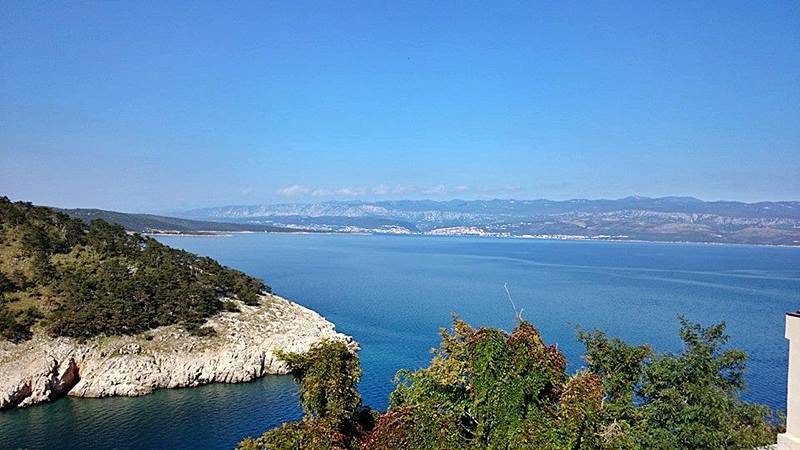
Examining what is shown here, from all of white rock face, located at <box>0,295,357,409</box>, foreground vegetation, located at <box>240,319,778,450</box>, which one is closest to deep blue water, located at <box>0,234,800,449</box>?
white rock face, located at <box>0,295,357,409</box>

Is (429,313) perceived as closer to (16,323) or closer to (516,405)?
(16,323)

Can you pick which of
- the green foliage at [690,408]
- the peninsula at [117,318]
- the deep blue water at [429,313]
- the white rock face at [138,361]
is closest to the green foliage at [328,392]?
the green foliage at [690,408]

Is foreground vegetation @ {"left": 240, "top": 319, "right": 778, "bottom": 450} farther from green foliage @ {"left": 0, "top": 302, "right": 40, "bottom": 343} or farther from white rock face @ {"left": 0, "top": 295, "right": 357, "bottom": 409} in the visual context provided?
green foliage @ {"left": 0, "top": 302, "right": 40, "bottom": 343}

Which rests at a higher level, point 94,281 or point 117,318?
point 94,281

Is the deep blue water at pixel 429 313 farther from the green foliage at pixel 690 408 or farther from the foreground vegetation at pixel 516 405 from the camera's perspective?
the green foliage at pixel 690 408

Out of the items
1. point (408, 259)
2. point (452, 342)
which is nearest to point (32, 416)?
point (452, 342)

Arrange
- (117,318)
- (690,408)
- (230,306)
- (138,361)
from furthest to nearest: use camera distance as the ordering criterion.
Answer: (230,306) → (117,318) → (138,361) → (690,408)

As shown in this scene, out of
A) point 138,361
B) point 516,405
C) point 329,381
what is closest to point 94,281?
point 138,361

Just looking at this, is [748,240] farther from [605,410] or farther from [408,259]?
[605,410]
